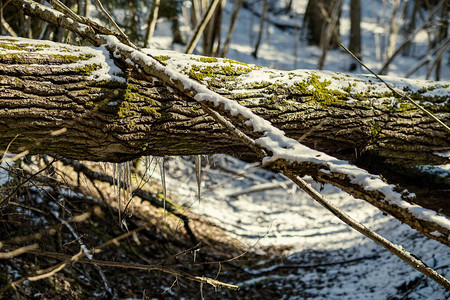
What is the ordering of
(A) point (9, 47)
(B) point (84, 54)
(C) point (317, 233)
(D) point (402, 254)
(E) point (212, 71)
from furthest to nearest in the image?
(C) point (317, 233) < (E) point (212, 71) < (B) point (84, 54) < (A) point (9, 47) < (D) point (402, 254)

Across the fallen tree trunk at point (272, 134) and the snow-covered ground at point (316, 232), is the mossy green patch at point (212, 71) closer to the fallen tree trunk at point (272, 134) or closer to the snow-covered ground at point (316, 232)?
the fallen tree trunk at point (272, 134)

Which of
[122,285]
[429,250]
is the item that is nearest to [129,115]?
[122,285]

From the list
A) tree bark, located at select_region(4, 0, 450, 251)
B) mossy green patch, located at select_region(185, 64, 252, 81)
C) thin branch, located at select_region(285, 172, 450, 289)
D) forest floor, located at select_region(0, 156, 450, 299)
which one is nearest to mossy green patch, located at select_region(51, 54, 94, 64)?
tree bark, located at select_region(4, 0, 450, 251)

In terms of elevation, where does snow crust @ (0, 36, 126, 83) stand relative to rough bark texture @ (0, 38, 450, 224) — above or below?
above

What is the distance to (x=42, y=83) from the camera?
187 cm

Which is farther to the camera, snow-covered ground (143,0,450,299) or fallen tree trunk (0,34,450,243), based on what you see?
snow-covered ground (143,0,450,299)

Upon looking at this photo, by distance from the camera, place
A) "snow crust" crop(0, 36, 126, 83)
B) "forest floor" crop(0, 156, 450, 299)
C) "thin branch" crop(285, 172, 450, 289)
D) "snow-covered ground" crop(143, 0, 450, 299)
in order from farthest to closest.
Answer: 1. "snow-covered ground" crop(143, 0, 450, 299)
2. "forest floor" crop(0, 156, 450, 299)
3. "snow crust" crop(0, 36, 126, 83)
4. "thin branch" crop(285, 172, 450, 289)

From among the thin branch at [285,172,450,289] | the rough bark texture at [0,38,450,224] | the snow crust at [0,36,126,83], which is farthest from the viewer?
the snow crust at [0,36,126,83]

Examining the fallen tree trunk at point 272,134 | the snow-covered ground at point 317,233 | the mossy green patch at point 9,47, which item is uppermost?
the mossy green patch at point 9,47

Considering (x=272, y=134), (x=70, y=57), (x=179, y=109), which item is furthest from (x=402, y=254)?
(x=70, y=57)

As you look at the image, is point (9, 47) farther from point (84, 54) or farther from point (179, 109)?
point (179, 109)

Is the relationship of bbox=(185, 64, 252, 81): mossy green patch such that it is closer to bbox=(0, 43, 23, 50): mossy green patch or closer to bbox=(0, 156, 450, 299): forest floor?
bbox=(0, 156, 450, 299): forest floor

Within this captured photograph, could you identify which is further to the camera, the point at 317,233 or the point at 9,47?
the point at 317,233

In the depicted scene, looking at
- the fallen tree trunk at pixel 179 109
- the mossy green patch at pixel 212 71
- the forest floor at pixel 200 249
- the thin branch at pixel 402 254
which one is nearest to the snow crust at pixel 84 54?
the fallen tree trunk at pixel 179 109
